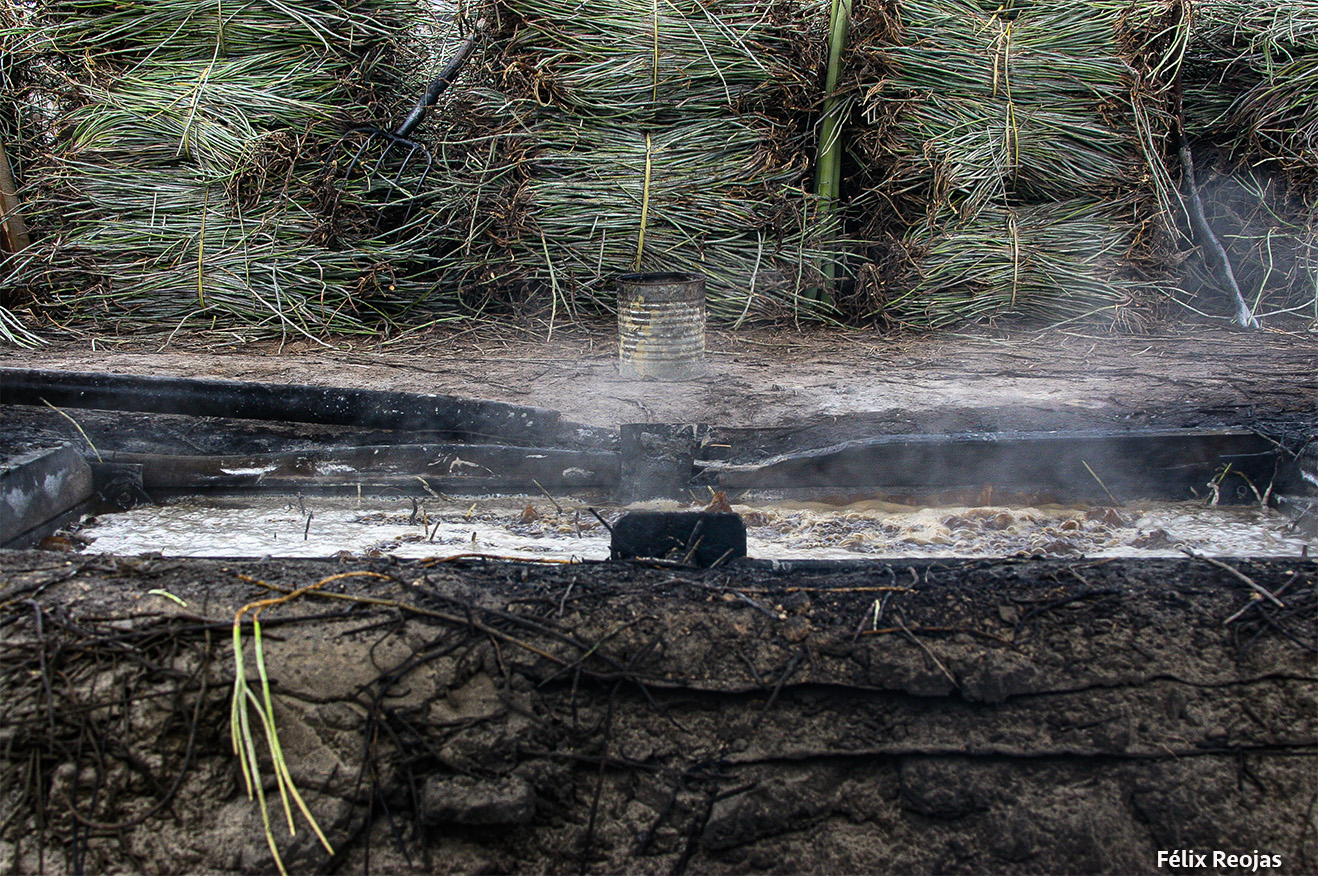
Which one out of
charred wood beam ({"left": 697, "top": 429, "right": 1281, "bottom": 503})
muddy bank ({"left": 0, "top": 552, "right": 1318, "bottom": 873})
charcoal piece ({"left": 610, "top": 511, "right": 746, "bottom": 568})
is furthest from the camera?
charred wood beam ({"left": 697, "top": 429, "right": 1281, "bottom": 503})

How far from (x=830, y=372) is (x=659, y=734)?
10.3ft

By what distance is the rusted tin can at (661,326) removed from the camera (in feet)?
14.2

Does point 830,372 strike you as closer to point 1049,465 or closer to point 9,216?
point 1049,465

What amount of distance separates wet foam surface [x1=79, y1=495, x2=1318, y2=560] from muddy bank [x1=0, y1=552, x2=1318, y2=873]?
79 centimetres

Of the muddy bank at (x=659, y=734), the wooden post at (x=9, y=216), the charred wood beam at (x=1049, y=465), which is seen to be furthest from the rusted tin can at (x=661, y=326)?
the wooden post at (x=9, y=216)

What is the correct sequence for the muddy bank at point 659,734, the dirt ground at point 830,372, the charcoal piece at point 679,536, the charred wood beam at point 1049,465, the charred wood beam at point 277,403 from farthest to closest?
the dirt ground at point 830,372, the charred wood beam at point 277,403, the charred wood beam at point 1049,465, the charcoal piece at point 679,536, the muddy bank at point 659,734

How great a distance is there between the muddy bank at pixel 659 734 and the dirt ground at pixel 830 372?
1.88 m

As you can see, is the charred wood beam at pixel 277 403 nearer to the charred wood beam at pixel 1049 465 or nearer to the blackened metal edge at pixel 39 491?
the blackened metal edge at pixel 39 491

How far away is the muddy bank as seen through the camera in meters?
1.52

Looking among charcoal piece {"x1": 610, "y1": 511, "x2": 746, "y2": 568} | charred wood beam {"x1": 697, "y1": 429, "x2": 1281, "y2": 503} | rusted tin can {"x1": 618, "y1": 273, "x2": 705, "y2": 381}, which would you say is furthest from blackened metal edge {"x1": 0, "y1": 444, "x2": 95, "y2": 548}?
rusted tin can {"x1": 618, "y1": 273, "x2": 705, "y2": 381}

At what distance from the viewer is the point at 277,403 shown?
10.6ft

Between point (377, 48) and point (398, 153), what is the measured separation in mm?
644

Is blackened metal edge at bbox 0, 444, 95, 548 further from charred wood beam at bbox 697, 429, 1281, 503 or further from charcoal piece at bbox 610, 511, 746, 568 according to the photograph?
charred wood beam at bbox 697, 429, 1281, 503

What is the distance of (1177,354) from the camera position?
15.4ft
